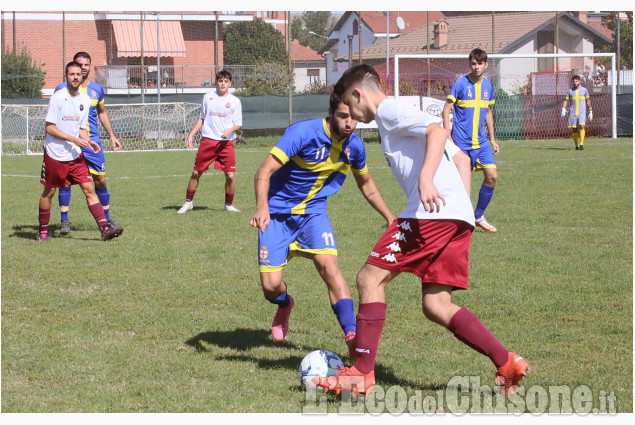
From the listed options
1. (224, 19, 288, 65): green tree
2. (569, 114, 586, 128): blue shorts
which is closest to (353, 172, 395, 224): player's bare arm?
(569, 114, 586, 128): blue shorts

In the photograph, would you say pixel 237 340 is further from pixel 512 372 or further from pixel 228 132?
pixel 228 132

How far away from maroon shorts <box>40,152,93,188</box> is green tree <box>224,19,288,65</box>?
54.1 meters

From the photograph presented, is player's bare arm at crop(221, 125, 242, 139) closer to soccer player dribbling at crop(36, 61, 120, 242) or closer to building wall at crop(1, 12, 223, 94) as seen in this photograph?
soccer player dribbling at crop(36, 61, 120, 242)

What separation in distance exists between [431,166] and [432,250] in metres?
0.48

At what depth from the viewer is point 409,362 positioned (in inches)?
188

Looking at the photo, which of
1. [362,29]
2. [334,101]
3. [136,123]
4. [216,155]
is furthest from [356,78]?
[362,29]

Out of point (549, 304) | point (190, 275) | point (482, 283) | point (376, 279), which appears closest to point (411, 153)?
point (376, 279)

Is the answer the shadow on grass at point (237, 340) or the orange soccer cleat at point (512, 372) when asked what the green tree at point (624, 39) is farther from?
the orange soccer cleat at point (512, 372)

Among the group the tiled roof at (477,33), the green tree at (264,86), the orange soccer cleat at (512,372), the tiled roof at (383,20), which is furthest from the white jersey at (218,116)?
the tiled roof at (383,20)

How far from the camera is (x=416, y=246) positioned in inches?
161

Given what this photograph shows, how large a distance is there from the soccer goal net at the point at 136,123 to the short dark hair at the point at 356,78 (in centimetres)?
2451

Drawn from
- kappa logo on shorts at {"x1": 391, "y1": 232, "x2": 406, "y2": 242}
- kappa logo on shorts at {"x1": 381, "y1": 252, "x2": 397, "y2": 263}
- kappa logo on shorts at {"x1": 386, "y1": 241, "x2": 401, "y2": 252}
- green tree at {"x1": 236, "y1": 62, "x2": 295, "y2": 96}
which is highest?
green tree at {"x1": 236, "y1": 62, "x2": 295, "y2": 96}

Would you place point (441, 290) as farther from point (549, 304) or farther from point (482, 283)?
point (482, 283)

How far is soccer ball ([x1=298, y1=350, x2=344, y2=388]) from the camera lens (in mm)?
4344
